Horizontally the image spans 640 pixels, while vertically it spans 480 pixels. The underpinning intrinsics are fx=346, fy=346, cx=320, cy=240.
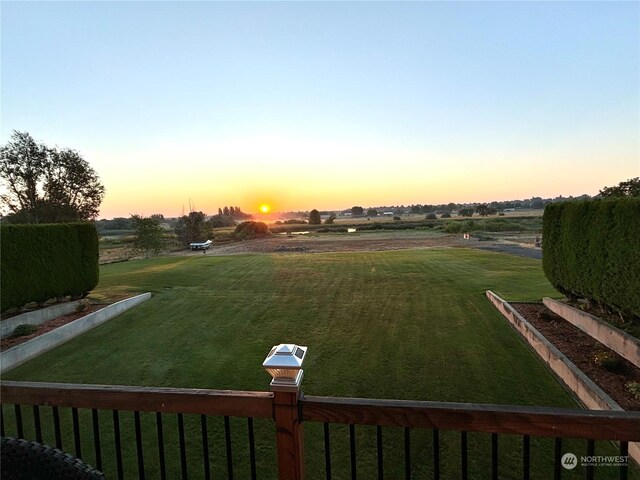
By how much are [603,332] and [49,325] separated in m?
11.0

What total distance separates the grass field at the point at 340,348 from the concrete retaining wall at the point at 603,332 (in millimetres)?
1176

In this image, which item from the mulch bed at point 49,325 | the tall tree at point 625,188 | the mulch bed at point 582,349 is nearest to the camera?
the mulch bed at point 582,349

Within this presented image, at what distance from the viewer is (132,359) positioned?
243 inches

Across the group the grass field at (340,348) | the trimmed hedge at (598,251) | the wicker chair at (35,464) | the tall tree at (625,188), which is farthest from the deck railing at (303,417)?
the tall tree at (625,188)

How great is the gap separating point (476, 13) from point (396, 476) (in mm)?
11192

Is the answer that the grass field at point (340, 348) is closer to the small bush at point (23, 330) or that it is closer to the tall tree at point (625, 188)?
the small bush at point (23, 330)

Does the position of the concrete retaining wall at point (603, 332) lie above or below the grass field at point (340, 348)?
above

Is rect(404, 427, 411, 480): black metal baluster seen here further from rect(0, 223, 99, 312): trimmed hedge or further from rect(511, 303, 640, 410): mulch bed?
rect(0, 223, 99, 312): trimmed hedge

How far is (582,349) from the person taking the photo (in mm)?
5660

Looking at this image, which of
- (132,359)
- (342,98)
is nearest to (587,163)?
(342,98)

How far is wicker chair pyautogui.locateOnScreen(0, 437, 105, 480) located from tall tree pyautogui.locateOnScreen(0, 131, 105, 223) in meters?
23.9

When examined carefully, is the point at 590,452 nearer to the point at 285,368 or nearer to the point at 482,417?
the point at 482,417

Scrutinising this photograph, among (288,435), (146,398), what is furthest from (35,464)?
(288,435)

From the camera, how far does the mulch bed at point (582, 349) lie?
168 inches
